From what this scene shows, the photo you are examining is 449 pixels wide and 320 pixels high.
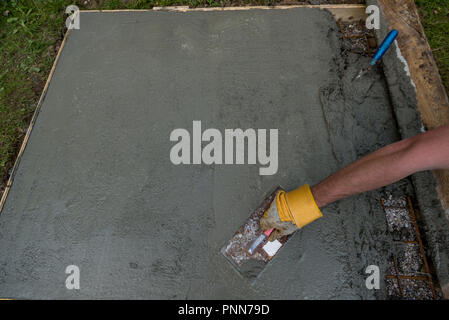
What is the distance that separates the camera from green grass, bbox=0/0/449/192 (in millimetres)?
2277

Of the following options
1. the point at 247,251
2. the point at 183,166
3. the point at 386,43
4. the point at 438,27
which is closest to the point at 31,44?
the point at 183,166

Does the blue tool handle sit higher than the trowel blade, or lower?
higher

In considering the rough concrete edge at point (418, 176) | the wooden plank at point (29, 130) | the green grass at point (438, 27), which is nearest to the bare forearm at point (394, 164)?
the rough concrete edge at point (418, 176)

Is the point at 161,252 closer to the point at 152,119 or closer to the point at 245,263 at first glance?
the point at 245,263

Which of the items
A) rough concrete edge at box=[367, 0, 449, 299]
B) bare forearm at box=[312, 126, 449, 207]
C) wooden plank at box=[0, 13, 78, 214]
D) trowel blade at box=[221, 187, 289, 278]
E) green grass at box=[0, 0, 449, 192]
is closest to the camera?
bare forearm at box=[312, 126, 449, 207]

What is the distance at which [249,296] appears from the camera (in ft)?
5.49

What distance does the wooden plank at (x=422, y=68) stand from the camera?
1.76 meters

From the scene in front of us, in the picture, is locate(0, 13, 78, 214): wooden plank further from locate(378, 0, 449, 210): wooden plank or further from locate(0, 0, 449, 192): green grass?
locate(378, 0, 449, 210): wooden plank

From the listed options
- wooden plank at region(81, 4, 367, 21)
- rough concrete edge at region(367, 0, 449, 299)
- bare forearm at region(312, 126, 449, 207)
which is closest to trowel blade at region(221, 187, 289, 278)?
bare forearm at region(312, 126, 449, 207)

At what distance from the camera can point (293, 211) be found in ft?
4.82

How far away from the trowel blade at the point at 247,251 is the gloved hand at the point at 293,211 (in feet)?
0.61

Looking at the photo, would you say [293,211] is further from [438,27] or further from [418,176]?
[438,27]

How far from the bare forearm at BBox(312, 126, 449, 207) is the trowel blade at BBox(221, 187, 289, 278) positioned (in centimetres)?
58
